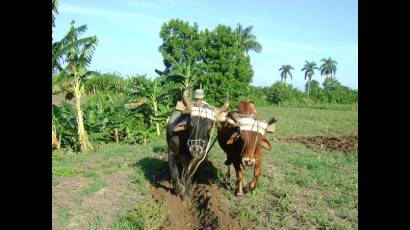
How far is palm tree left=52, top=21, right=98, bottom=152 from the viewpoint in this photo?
525 inches

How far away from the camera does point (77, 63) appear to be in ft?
47.2

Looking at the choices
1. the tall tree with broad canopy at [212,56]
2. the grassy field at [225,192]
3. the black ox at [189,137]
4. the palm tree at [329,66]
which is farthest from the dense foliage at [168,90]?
the palm tree at [329,66]

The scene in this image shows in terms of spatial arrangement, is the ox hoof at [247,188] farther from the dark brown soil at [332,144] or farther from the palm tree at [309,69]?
the palm tree at [309,69]

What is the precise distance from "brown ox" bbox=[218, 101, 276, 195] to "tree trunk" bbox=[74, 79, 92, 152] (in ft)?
26.2

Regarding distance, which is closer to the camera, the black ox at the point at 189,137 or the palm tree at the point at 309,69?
the black ox at the point at 189,137

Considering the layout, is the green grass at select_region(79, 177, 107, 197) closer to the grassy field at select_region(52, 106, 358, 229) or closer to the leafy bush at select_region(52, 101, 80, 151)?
the grassy field at select_region(52, 106, 358, 229)

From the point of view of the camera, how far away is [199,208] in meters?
7.94

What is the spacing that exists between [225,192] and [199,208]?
914mm

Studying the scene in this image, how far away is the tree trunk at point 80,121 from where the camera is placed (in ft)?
48.1

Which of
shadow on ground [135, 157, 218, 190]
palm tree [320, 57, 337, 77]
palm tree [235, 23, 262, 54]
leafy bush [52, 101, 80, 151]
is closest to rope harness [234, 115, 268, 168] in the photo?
shadow on ground [135, 157, 218, 190]

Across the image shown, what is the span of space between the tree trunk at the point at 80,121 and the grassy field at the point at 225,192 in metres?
2.12
